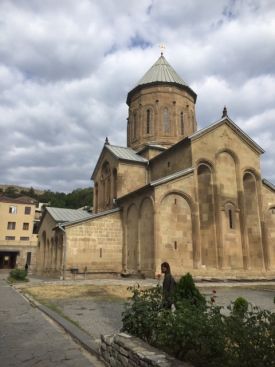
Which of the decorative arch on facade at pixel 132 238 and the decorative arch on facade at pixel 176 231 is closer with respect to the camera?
the decorative arch on facade at pixel 176 231

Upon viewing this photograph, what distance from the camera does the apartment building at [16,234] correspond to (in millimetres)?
47844

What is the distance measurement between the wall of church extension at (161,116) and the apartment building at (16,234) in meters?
28.6

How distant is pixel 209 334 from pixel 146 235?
15.7m

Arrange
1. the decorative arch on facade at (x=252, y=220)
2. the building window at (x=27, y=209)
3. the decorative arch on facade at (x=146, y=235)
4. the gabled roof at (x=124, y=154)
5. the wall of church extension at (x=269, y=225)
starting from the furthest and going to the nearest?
the building window at (x=27, y=209) → the gabled roof at (x=124, y=154) → the wall of church extension at (x=269, y=225) → the decorative arch on facade at (x=252, y=220) → the decorative arch on facade at (x=146, y=235)

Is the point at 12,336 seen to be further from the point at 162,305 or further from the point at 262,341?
the point at 262,341

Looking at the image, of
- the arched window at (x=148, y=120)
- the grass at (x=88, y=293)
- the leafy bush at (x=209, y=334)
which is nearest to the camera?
the leafy bush at (x=209, y=334)

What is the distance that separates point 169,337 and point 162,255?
1416 cm

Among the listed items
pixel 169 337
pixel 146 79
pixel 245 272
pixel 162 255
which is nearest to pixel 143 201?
pixel 162 255

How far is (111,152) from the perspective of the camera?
25.7 m

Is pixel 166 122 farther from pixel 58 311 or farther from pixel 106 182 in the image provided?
pixel 58 311

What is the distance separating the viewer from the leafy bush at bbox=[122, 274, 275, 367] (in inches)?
132

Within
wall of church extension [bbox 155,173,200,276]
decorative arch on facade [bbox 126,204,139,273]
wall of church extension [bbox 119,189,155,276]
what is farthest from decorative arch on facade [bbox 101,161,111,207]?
wall of church extension [bbox 155,173,200,276]

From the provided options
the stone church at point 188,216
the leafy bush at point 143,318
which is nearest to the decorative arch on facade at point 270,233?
the stone church at point 188,216

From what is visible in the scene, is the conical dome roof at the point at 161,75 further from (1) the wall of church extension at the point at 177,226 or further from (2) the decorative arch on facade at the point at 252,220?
(1) the wall of church extension at the point at 177,226
